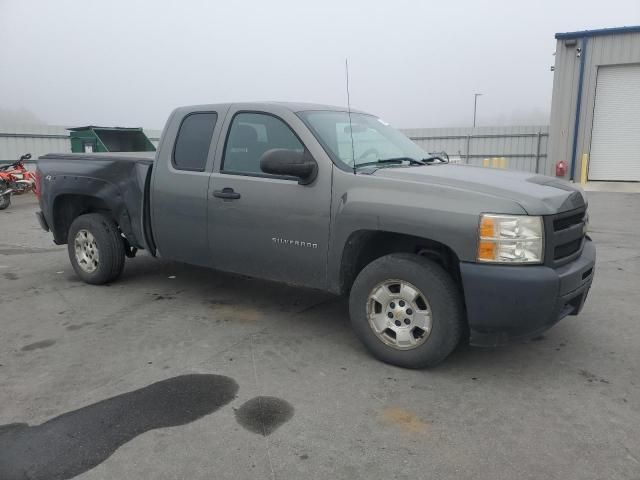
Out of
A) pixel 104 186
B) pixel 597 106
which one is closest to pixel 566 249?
pixel 104 186

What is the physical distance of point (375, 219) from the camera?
11.7ft

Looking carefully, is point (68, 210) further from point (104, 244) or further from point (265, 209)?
point (265, 209)

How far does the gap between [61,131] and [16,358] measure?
17.4 meters

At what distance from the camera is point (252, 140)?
14.3 feet

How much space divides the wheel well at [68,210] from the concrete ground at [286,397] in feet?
3.21

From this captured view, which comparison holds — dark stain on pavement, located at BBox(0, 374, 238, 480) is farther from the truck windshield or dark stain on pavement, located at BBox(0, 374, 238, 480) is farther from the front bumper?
the truck windshield

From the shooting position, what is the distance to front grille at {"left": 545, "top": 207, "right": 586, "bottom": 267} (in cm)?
319

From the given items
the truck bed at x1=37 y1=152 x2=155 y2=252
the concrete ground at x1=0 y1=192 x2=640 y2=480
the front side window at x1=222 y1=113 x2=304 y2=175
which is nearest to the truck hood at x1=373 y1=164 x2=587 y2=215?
the front side window at x1=222 y1=113 x2=304 y2=175

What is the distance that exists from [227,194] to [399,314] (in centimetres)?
175

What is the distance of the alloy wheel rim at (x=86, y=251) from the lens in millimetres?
5555

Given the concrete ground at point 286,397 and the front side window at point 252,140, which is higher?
the front side window at point 252,140

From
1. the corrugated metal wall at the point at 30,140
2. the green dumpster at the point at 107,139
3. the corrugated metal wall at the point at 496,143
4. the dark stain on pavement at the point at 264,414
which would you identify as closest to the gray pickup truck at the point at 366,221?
the dark stain on pavement at the point at 264,414

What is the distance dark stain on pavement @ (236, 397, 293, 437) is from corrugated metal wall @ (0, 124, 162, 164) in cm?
1592

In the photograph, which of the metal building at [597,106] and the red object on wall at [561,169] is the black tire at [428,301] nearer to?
the red object on wall at [561,169]
